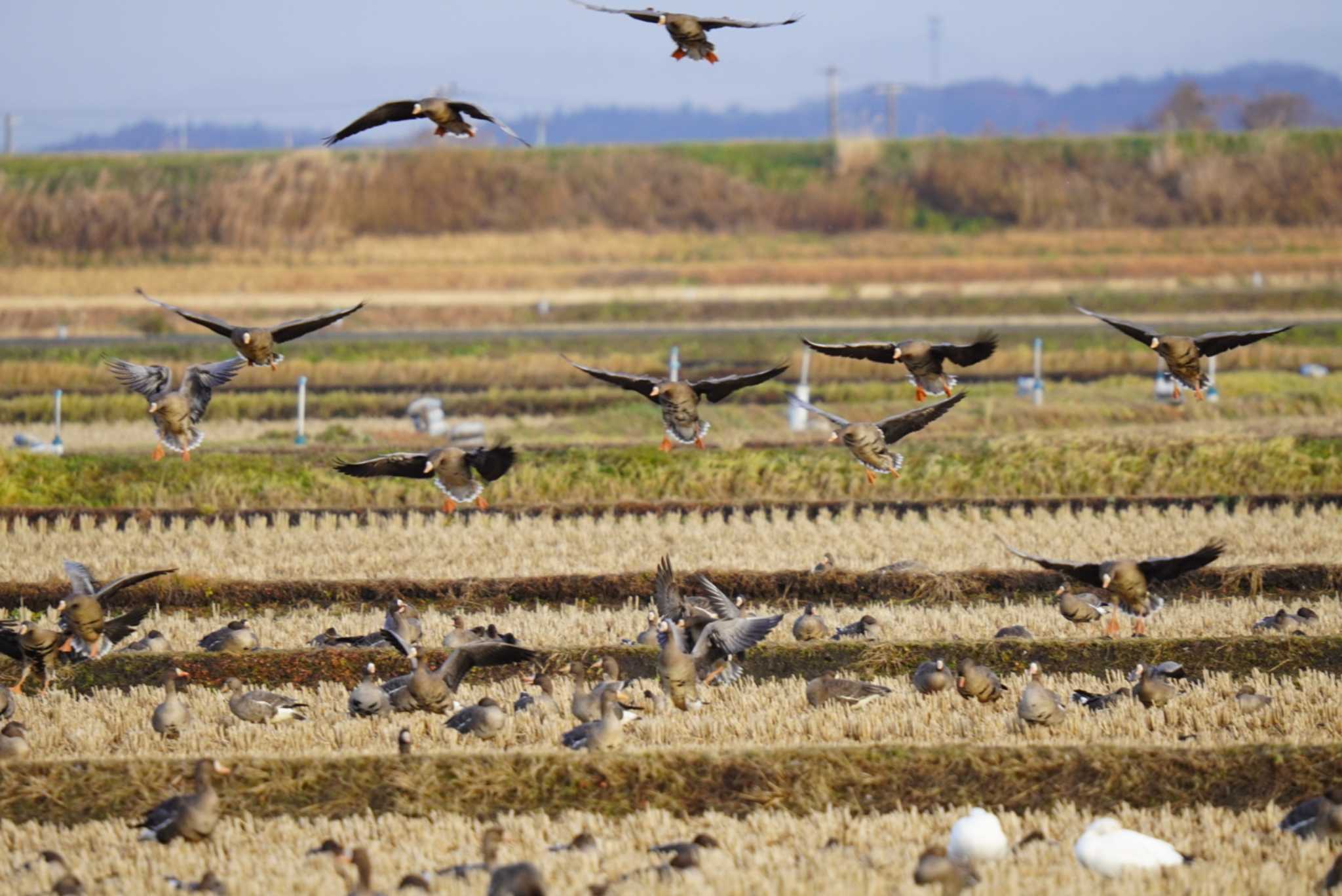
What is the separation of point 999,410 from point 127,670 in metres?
18.4

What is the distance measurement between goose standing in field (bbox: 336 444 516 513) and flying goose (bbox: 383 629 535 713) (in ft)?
3.70

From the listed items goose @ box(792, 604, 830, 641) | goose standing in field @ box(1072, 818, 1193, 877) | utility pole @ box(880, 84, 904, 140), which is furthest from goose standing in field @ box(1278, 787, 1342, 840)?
utility pole @ box(880, 84, 904, 140)

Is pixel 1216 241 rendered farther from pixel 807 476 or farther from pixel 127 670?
pixel 127 670

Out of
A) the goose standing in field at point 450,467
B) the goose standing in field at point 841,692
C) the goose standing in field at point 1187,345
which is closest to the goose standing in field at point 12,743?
the goose standing in field at point 450,467

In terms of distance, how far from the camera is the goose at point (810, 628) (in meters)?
15.1

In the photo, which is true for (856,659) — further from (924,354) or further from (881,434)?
(924,354)

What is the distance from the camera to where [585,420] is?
29.8 m

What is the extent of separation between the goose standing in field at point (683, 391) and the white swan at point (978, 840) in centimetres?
422

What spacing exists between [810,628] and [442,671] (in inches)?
139

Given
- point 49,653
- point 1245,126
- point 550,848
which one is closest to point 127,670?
point 49,653

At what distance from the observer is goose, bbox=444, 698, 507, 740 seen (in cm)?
1215

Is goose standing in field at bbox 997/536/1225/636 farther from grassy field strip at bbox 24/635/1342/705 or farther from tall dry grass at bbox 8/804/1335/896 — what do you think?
tall dry grass at bbox 8/804/1335/896

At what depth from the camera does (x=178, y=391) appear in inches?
583

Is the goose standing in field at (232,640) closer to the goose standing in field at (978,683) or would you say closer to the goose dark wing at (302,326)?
the goose dark wing at (302,326)
